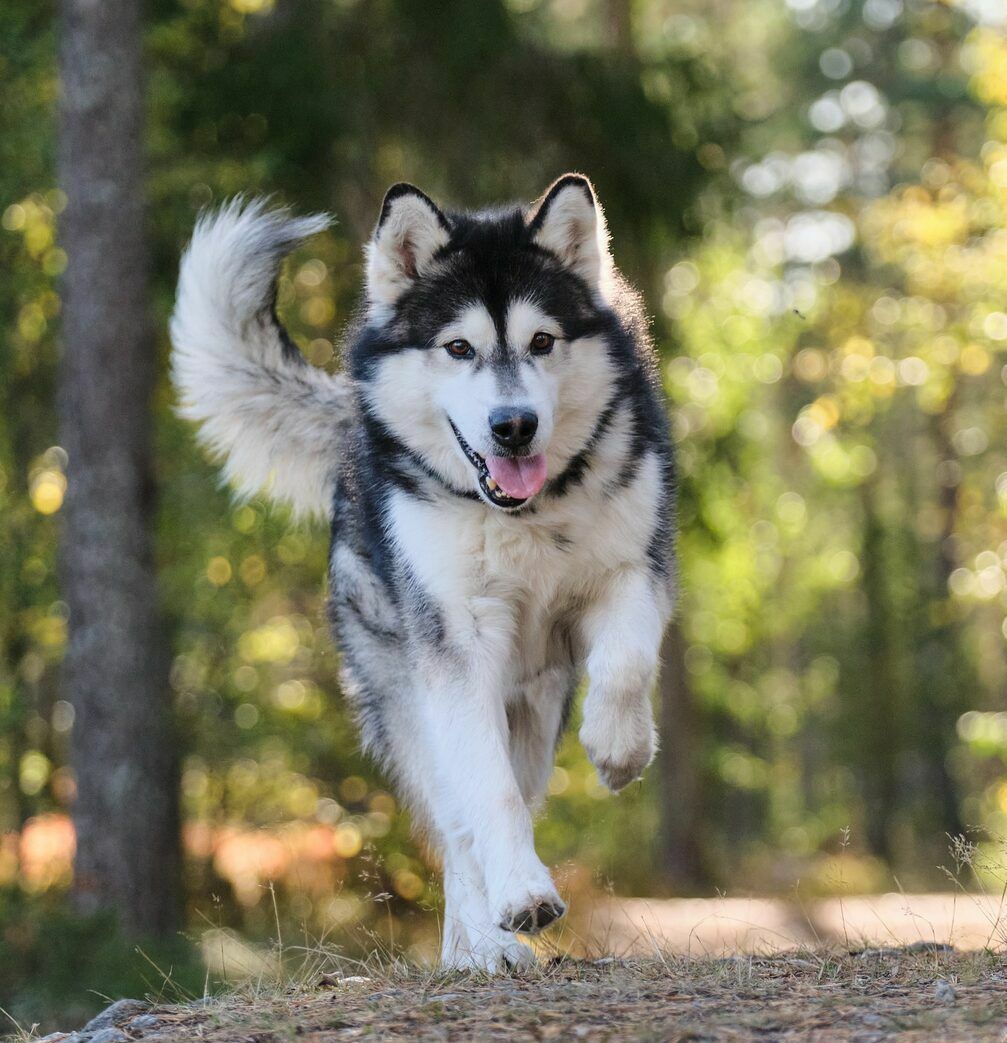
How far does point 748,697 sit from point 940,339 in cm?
760

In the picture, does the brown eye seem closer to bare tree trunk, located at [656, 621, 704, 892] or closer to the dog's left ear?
the dog's left ear

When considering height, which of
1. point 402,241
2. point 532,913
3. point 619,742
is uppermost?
point 402,241

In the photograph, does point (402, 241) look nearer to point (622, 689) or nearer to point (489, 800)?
point (622, 689)

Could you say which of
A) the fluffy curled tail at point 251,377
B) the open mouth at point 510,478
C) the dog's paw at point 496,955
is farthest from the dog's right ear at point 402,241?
the dog's paw at point 496,955

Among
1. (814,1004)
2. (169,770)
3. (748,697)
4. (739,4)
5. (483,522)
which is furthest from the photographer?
(739,4)

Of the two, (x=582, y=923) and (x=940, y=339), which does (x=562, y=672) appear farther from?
(x=940, y=339)

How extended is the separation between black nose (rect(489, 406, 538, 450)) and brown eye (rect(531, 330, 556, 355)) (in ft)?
1.10

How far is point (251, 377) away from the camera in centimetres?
588

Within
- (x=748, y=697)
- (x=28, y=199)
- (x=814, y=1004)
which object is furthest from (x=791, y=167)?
(x=814, y=1004)

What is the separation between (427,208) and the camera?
182 inches

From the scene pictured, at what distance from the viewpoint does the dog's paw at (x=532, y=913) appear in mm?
3949

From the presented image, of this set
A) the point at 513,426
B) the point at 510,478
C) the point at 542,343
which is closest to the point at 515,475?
the point at 510,478

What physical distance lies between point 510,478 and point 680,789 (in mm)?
12957

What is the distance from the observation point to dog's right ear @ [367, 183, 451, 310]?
4633 mm
